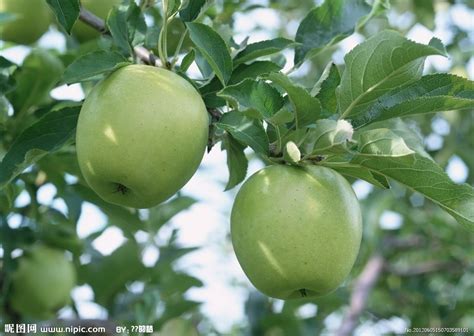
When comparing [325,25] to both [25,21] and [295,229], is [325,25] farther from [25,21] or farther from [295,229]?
[25,21]

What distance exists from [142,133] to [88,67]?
0.82 feet

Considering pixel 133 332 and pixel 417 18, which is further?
pixel 417 18

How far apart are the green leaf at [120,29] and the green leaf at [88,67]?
0.47ft

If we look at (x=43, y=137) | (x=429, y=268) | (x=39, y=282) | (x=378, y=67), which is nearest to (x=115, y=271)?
(x=39, y=282)

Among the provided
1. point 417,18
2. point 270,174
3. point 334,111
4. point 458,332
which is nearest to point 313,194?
point 270,174

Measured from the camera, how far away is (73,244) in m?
2.82

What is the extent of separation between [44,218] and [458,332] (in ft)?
6.73

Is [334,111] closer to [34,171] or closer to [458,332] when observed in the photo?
[34,171]

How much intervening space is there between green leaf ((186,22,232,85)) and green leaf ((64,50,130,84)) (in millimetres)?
151

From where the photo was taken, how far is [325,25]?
69.9 inches

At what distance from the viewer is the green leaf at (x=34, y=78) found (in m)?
2.11

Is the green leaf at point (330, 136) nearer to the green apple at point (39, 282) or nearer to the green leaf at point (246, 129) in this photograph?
the green leaf at point (246, 129)

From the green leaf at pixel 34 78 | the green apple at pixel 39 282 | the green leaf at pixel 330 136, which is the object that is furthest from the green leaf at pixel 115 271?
the green leaf at pixel 330 136

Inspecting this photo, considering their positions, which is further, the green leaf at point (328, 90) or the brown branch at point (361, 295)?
the brown branch at point (361, 295)
